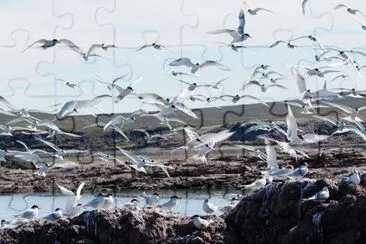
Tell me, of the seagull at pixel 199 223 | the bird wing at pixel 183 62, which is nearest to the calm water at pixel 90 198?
the bird wing at pixel 183 62

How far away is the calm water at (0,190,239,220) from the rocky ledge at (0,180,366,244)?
6.68 metres

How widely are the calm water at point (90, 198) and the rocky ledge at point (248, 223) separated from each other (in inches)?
263

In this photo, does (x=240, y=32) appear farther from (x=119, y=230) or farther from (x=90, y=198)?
(x=90, y=198)

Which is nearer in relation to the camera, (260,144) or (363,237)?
(363,237)

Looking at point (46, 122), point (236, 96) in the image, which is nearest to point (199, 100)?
point (236, 96)

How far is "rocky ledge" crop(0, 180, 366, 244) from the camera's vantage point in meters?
16.8

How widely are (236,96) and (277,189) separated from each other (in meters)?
7.12

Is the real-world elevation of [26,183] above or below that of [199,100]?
below

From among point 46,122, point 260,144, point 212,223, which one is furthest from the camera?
point 260,144

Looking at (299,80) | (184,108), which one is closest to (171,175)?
(184,108)

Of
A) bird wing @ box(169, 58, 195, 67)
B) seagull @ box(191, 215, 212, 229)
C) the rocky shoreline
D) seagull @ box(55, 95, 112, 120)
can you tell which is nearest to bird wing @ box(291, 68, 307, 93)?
bird wing @ box(169, 58, 195, 67)

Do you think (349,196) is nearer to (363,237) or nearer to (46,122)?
(363,237)

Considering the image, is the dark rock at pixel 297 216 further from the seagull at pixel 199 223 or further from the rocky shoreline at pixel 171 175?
the rocky shoreline at pixel 171 175

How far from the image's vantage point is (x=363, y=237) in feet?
54.0
